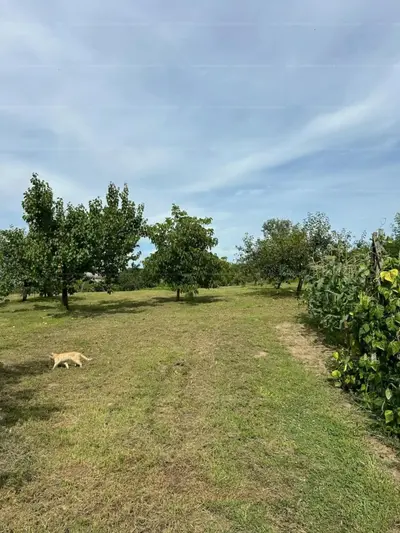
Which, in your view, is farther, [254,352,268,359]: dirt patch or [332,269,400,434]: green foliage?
[254,352,268,359]: dirt patch

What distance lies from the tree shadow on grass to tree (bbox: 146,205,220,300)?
8554 millimetres

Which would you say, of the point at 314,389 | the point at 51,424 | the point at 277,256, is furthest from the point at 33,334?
the point at 277,256

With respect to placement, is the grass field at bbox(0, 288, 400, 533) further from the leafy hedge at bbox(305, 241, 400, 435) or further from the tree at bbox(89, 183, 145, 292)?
the tree at bbox(89, 183, 145, 292)

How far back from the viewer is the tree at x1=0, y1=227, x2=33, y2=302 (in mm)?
12062

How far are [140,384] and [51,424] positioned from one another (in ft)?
4.44

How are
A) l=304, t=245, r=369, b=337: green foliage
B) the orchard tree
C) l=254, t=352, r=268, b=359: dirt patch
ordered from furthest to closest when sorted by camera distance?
the orchard tree → l=254, t=352, r=268, b=359: dirt patch → l=304, t=245, r=369, b=337: green foliage

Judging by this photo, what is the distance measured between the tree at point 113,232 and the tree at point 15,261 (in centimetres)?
215

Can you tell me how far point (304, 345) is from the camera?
23.1 ft

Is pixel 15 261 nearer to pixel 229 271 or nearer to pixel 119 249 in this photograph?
pixel 119 249

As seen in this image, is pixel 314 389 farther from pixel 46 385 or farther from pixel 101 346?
pixel 101 346

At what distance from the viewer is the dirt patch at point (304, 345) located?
A: 5910 mm

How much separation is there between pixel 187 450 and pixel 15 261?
11.3 m

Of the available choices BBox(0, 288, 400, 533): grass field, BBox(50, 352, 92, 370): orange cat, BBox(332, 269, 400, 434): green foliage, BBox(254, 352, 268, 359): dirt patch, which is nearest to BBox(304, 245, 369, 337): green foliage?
BBox(332, 269, 400, 434): green foliage

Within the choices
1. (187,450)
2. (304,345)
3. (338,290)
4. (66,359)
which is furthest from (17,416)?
(304,345)
